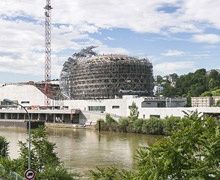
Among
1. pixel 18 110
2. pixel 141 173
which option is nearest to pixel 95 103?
pixel 18 110

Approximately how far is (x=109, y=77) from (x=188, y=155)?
438 feet

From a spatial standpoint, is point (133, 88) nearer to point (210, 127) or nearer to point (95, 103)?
point (95, 103)

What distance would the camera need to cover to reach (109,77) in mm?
153375

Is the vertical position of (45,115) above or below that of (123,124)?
above

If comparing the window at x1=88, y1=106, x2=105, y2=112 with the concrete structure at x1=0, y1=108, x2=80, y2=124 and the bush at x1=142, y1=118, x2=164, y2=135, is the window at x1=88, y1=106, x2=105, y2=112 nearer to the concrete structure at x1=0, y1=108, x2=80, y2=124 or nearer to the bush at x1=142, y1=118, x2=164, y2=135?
the concrete structure at x1=0, y1=108, x2=80, y2=124

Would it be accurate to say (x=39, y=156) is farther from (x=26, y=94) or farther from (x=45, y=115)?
(x=26, y=94)

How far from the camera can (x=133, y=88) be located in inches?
6191

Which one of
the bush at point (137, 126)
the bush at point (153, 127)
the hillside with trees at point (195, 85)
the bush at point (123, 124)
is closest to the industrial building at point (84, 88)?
the hillside with trees at point (195, 85)

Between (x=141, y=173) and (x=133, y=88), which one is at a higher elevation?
(x=133, y=88)

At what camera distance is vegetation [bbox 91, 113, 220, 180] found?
1902cm

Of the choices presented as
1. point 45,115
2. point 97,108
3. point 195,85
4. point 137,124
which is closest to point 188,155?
point 137,124

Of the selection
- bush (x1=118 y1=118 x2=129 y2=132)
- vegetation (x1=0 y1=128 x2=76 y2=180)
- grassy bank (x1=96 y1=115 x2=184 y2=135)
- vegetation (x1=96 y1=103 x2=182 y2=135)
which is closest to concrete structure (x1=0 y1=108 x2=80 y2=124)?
vegetation (x1=96 y1=103 x2=182 y2=135)

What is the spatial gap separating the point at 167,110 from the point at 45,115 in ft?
154

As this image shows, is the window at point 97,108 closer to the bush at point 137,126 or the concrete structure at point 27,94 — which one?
the concrete structure at point 27,94
